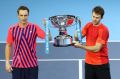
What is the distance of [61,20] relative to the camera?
12.3 feet

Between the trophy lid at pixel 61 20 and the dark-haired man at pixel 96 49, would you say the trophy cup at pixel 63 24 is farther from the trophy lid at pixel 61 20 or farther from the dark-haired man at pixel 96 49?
the dark-haired man at pixel 96 49

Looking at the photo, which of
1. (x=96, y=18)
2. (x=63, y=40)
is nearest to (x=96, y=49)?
(x=96, y=18)

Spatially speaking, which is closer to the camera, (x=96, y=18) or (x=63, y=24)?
(x=63, y=24)

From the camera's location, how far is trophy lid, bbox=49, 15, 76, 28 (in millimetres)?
3734

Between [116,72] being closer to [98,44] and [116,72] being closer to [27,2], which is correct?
[98,44]

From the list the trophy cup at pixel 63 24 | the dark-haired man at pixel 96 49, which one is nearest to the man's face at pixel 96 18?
the dark-haired man at pixel 96 49

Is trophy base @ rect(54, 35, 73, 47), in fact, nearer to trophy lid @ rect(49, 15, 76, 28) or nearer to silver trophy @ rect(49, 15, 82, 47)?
silver trophy @ rect(49, 15, 82, 47)

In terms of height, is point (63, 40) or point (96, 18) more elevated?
point (96, 18)

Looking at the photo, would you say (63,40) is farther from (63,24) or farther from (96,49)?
(96,49)

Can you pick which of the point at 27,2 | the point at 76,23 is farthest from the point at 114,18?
the point at 76,23

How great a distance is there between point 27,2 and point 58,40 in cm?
425

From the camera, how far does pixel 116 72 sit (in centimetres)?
587

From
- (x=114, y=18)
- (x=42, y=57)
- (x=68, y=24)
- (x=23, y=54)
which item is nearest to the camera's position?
(x=68, y=24)

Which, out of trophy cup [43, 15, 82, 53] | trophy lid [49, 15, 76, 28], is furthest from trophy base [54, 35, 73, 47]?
trophy lid [49, 15, 76, 28]
